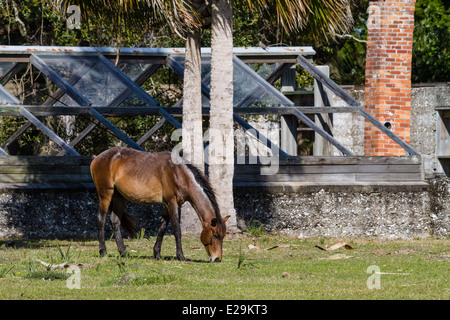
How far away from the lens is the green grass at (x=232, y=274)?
24.5 feet

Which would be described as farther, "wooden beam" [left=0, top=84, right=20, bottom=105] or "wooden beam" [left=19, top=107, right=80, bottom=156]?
"wooden beam" [left=0, top=84, right=20, bottom=105]

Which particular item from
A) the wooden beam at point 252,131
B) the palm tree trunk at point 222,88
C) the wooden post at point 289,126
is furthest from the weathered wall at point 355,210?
the wooden post at point 289,126

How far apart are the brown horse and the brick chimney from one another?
663cm

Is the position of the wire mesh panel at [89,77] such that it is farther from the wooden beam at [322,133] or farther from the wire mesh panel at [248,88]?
the wooden beam at [322,133]

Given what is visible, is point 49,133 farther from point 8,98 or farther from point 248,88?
point 248,88

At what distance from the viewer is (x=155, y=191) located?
10734mm

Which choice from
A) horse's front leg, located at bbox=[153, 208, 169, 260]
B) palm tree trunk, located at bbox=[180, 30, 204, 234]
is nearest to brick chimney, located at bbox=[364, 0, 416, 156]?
palm tree trunk, located at bbox=[180, 30, 204, 234]

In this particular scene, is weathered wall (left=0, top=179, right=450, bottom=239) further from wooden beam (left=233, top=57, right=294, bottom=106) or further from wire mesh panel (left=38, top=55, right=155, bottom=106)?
wire mesh panel (left=38, top=55, right=155, bottom=106)

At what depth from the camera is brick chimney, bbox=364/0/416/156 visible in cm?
1603

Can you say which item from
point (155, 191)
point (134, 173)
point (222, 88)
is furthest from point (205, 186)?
point (222, 88)

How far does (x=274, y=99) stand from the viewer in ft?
50.7

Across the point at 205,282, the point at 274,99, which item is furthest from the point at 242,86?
the point at 205,282

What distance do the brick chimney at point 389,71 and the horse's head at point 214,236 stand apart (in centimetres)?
693

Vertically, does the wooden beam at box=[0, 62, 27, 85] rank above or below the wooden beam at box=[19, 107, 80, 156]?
above
